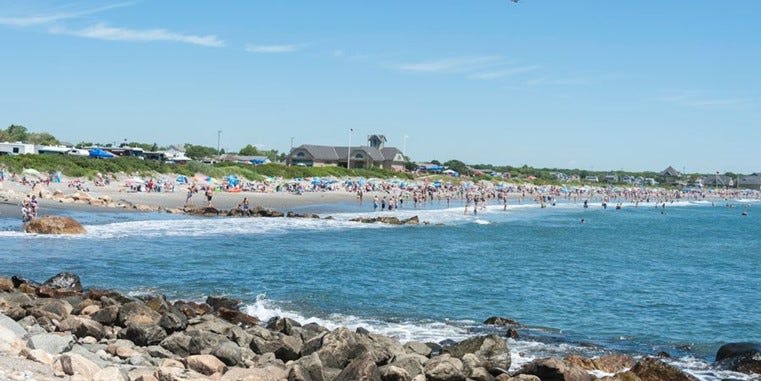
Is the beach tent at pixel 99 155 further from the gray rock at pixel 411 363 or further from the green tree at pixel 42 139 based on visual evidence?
the gray rock at pixel 411 363

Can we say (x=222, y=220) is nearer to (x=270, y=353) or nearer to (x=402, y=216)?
(x=402, y=216)

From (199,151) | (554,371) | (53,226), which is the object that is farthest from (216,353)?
(199,151)

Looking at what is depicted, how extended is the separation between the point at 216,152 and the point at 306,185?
70096 millimetres

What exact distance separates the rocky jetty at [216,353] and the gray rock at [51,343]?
15 millimetres

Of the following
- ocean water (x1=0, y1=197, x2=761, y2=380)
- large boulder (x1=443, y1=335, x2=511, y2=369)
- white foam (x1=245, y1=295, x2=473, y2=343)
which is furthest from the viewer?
ocean water (x1=0, y1=197, x2=761, y2=380)

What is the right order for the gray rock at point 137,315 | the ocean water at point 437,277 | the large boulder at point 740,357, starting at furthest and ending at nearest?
1. the ocean water at point 437,277
2. the large boulder at point 740,357
3. the gray rock at point 137,315

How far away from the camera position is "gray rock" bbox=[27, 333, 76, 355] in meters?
11.2

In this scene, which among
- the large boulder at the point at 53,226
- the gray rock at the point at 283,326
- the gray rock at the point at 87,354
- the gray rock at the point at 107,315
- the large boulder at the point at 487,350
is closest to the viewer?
the gray rock at the point at 87,354

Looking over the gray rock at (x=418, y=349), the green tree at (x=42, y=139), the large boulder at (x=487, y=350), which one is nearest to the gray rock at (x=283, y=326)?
the gray rock at (x=418, y=349)

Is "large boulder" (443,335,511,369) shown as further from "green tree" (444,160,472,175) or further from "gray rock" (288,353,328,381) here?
"green tree" (444,160,472,175)

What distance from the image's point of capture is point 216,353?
12.7 meters

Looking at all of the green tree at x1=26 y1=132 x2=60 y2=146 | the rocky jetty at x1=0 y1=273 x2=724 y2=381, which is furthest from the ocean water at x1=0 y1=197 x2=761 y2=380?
the green tree at x1=26 y1=132 x2=60 y2=146

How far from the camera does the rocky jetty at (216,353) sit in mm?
10703

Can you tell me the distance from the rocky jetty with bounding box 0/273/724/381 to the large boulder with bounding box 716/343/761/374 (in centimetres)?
222
